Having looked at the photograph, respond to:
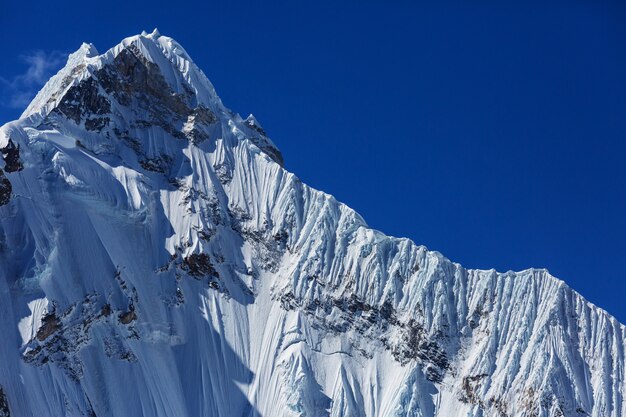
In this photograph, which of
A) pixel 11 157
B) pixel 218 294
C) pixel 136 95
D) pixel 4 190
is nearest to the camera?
pixel 4 190

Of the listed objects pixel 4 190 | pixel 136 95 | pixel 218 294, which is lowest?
pixel 4 190

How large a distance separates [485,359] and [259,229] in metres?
30.9

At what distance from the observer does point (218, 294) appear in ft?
385

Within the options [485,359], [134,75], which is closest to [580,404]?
[485,359]

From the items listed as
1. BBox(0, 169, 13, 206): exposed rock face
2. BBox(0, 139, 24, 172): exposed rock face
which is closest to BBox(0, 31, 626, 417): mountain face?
BBox(0, 139, 24, 172): exposed rock face

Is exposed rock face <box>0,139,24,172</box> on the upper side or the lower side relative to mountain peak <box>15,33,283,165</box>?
lower

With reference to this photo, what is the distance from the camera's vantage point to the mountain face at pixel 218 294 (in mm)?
102375

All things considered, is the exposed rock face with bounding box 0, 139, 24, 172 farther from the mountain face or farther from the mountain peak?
the mountain peak

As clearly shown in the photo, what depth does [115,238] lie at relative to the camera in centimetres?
11219

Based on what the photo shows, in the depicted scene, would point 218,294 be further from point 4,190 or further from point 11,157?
point 11,157

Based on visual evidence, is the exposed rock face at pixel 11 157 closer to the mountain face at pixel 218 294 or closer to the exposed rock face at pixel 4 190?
the mountain face at pixel 218 294

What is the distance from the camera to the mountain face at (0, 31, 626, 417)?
10238 cm

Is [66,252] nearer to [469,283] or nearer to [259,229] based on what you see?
[259,229]

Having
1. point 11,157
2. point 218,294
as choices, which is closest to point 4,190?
point 11,157
